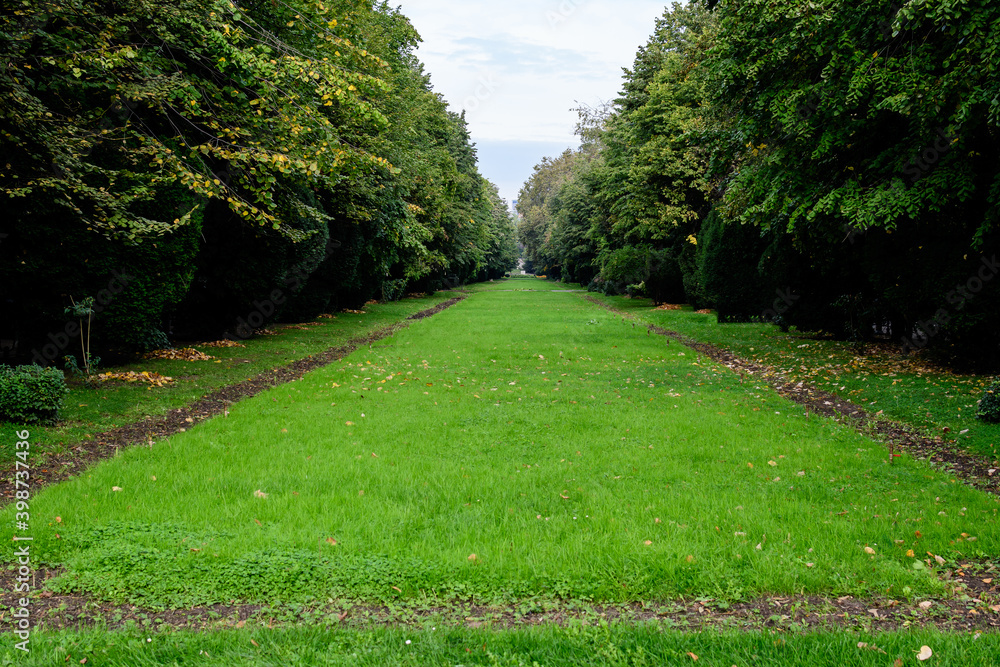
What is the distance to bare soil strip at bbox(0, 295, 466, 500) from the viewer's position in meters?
5.94

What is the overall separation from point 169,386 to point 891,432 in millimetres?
10583

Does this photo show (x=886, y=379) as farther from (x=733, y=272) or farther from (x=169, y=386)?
(x=733, y=272)

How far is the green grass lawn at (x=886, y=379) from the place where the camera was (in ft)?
24.7

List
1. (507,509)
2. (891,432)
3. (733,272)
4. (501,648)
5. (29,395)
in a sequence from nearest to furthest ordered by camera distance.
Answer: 1. (501,648)
2. (507,509)
3. (29,395)
4. (891,432)
5. (733,272)

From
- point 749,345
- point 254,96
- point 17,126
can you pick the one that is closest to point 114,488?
point 17,126

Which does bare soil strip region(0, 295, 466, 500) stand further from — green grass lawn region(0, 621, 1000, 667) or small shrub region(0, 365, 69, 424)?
green grass lawn region(0, 621, 1000, 667)

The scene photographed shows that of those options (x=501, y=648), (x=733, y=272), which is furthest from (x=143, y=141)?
(x=733, y=272)

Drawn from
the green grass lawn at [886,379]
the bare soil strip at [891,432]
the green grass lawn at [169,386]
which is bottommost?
the green grass lawn at [169,386]

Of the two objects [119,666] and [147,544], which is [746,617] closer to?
[119,666]

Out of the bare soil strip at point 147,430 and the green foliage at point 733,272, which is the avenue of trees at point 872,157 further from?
the bare soil strip at point 147,430

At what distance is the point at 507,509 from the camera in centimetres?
493

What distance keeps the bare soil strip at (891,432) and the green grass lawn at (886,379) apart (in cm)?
16

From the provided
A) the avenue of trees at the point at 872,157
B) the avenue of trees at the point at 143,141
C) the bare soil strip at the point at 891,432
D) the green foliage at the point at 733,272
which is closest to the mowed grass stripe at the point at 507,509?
the bare soil strip at the point at 891,432

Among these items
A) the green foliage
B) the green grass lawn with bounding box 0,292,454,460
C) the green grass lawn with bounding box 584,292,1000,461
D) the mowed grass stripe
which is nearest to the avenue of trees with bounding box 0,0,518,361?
the green grass lawn with bounding box 0,292,454,460
